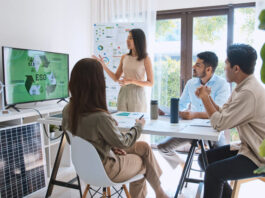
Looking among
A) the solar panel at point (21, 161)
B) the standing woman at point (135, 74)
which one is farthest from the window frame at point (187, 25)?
the solar panel at point (21, 161)

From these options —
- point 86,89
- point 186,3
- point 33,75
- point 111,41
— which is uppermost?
point 186,3

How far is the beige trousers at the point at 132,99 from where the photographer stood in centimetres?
286

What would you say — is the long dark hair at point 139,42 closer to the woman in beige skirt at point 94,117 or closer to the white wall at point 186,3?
the white wall at point 186,3

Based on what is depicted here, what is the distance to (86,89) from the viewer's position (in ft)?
4.83

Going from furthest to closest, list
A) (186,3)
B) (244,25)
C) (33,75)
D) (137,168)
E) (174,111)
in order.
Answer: (186,3), (244,25), (33,75), (174,111), (137,168)

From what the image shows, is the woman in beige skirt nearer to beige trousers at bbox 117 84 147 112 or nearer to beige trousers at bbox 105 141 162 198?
beige trousers at bbox 105 141 162 198

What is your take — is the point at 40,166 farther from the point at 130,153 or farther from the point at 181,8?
the point at 181,8

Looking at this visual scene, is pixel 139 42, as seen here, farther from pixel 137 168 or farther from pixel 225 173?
pixel 225 173

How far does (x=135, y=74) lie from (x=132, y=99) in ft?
0.90

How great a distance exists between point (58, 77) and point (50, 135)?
70 cm

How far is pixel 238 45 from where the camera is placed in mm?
1729

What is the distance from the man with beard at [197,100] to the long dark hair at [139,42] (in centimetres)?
60

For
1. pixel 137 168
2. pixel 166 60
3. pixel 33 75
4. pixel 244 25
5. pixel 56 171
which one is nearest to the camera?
pixel 137 168

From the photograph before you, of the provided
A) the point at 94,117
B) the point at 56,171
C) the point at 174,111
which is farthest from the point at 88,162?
the point at 56,171
